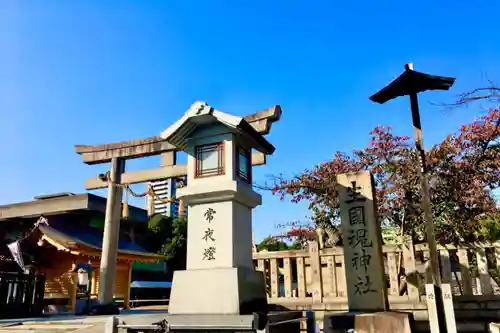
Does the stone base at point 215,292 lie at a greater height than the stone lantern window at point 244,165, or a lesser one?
lesser

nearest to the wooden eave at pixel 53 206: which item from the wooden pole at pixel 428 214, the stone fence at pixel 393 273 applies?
the stone fence at pixel 393 273

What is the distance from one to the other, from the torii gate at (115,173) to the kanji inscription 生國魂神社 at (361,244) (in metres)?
8.17

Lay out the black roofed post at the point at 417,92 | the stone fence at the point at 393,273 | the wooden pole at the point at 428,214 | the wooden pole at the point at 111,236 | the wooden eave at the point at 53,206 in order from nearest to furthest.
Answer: the wooden pole at the point at 428,214
the black roofed post at the point at 417,92
the stone fence at the point at 393,273
the wooden pole at the point at 111,236
the wooden eave at the point at 53,206

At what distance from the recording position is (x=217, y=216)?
6.16m

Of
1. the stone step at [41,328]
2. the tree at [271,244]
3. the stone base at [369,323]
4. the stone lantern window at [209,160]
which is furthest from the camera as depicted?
the tree at [271,244]

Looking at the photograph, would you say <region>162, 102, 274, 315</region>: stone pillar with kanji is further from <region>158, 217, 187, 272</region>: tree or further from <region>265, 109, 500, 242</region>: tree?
<region>158, 217, 187, 272</region>: tree

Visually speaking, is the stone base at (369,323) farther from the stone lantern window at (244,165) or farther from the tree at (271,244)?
the tree at (271,244)

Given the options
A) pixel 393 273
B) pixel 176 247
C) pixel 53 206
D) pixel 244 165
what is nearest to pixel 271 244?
pixel 176 247

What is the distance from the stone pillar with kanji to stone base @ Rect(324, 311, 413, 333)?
111cm

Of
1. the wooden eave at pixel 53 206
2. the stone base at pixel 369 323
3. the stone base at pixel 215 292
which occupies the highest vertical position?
the wooden eave at pixel 53 206

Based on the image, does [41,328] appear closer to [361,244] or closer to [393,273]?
[361,244]

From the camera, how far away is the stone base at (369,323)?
556 cm

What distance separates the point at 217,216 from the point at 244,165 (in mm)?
1149

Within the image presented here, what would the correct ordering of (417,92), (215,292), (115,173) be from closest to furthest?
(215,292) → (417,92) → (115,173)
